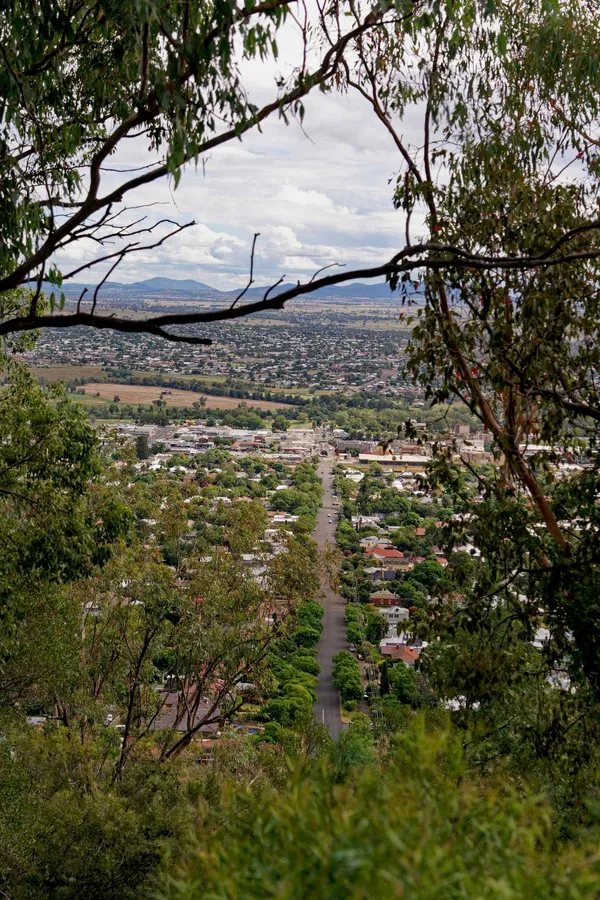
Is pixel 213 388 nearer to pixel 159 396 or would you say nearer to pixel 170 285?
pixel 159 396

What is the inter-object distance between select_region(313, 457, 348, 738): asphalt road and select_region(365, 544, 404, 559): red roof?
→ 125cm

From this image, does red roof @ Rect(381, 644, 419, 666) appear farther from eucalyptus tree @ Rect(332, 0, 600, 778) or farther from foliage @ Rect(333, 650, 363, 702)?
eucalyptus tree @ Rect(332, 0, 600, 778)

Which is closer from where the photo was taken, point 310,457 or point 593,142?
point 593,142

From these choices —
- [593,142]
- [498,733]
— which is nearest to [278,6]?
[593,142]

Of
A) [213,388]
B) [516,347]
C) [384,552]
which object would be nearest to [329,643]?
[384,552]

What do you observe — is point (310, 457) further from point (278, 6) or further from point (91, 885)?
point (278, 6)

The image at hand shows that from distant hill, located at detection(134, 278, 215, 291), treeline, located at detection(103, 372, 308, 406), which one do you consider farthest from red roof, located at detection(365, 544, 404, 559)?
distant hill, located at detection(134, 278, 215, 291)

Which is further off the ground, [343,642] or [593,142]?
[593,142]

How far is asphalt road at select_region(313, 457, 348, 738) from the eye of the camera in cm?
1698

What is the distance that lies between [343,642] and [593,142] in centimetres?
1702

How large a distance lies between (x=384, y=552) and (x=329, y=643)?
3.72 meters

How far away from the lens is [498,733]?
5.52 m

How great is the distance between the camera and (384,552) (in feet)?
78.1

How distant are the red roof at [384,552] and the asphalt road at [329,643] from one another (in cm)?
125
